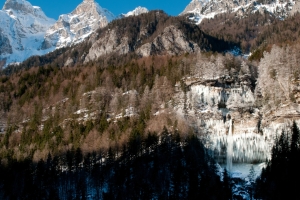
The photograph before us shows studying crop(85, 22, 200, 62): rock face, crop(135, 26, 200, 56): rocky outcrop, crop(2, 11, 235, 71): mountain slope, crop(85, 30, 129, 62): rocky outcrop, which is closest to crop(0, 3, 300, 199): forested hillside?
crop(135, 26, 200, 56): rocky outcrop

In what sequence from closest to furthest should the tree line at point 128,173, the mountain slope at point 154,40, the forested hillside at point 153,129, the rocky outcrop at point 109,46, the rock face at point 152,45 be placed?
the tree line at point 128,173 → the forested hillside at point 153,129 → the rock face at point 152,45 → the mountain slope at point 154,40 → the rocky outcrop at point 109,46

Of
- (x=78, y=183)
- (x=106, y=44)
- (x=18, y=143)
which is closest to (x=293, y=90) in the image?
(x=78, y=183)

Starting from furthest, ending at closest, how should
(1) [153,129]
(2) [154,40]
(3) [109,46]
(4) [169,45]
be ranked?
(3) [109,46], (2) [154,40], (4) [169,45], (1) [153,129]

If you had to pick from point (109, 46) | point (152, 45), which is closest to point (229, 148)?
point (152, 45)

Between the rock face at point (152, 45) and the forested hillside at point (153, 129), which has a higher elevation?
the rock face at point (152, 45)

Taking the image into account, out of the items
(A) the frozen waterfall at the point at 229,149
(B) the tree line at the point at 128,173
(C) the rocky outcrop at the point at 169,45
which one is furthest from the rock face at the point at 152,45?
(B) the tree line at the point at 128,173

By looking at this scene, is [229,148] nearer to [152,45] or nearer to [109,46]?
[152,45]

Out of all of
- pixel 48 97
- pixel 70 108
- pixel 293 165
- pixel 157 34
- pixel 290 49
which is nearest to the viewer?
pixel 293 165

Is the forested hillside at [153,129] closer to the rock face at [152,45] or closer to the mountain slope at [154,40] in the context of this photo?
the rock face at [152,45]

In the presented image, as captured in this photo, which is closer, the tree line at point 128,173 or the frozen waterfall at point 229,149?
the tree line at point 128,173

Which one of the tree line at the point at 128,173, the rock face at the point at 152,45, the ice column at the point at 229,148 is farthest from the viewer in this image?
the rock face at the point at 152,45

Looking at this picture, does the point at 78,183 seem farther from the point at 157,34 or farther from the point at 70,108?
the point at 157,34

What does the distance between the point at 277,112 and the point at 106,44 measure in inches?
4864

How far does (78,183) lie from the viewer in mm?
75938
